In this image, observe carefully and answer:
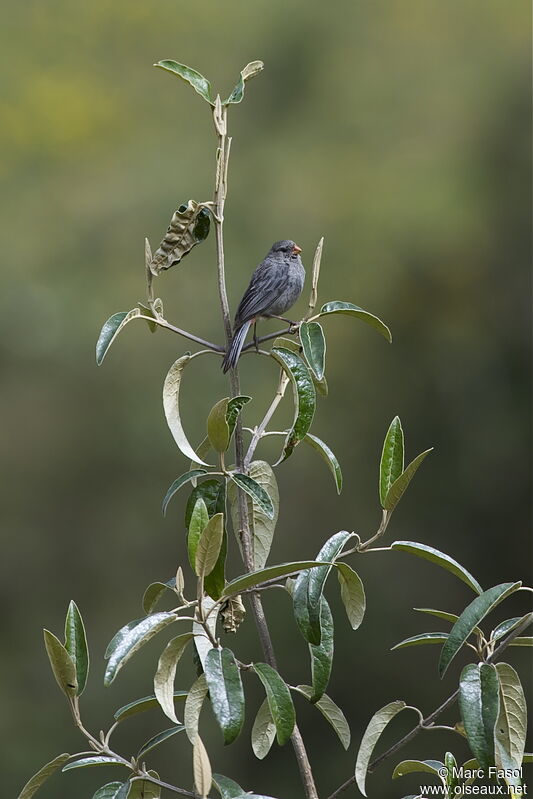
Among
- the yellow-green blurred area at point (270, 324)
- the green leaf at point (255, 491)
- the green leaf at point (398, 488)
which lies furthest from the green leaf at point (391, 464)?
the yellow-green blurred area at point (270, 324)

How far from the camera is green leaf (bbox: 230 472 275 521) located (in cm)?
98

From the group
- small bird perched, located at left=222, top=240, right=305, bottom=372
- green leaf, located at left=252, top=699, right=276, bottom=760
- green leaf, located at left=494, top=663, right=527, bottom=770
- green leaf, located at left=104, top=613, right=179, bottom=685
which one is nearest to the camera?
green leaf, located at left=104, top=613, right=179, bottom=685

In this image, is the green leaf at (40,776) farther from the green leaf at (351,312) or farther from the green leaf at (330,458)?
the green leaf at (351,312)

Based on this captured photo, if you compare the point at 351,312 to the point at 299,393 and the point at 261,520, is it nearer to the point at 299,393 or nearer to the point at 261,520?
the point at 299,393

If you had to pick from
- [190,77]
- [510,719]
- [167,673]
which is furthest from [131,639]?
[190,77]

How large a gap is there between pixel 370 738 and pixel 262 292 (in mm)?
925

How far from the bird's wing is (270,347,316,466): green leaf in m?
0.57

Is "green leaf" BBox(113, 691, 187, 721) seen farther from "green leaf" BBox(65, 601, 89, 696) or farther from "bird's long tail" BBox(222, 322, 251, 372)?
"bird's long tail" BBox(222, 322, 251, 372)

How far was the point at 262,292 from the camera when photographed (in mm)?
1679

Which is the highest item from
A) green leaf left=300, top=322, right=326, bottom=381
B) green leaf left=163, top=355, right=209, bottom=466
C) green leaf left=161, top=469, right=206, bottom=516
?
green leaf left=300, top=322, right=326, bottom=381

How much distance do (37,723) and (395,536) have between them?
182cm

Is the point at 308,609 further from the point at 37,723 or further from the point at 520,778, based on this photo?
the point at 37,723

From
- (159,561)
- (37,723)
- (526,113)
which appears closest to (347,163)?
(526,113)

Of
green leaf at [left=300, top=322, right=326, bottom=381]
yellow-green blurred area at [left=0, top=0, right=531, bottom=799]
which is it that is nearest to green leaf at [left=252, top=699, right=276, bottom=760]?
green leaf at [left=300, top=322, right=326, bottom=381]
